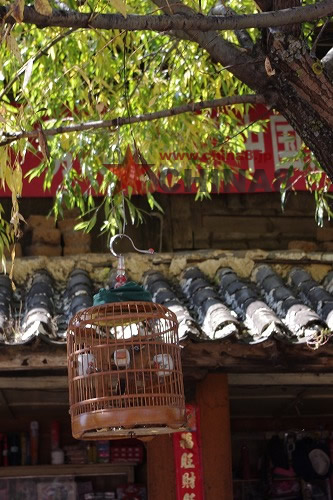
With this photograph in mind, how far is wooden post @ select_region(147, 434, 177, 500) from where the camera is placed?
7.39m

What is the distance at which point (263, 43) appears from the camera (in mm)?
4902

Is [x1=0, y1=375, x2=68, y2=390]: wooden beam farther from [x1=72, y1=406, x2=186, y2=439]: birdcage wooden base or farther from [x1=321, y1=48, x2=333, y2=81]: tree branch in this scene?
[x1=321, y1=48, x2=333, y2=81]: tree branch

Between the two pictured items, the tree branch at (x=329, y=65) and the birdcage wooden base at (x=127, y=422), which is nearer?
the tree branch at (x=329, y=65)

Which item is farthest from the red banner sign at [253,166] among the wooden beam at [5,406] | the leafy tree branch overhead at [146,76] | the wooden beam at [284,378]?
the wooden beam at [5,406]

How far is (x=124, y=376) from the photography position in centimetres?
576

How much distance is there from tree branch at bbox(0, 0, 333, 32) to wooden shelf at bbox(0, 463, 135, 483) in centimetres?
612

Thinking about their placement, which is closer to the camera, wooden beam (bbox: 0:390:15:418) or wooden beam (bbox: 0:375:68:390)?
wooden beam (bbox: 0:375:68:390)

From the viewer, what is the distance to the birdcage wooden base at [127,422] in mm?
5109

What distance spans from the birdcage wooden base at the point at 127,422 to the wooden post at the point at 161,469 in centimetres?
195

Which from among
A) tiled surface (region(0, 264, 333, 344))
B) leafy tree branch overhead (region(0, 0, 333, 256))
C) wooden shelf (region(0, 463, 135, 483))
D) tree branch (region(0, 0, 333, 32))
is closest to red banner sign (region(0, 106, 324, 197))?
leafy tree branch overhead (region(0, 0, 333, 256))

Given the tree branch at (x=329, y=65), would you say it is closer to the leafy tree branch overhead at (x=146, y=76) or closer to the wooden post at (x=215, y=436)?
the leafy tree branch overhead at (x=146, y=76)

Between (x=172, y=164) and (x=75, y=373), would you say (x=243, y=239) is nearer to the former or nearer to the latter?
(x=172, y=164)

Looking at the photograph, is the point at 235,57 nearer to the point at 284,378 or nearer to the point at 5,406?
the point at 284,378

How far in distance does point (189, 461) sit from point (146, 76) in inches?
118
